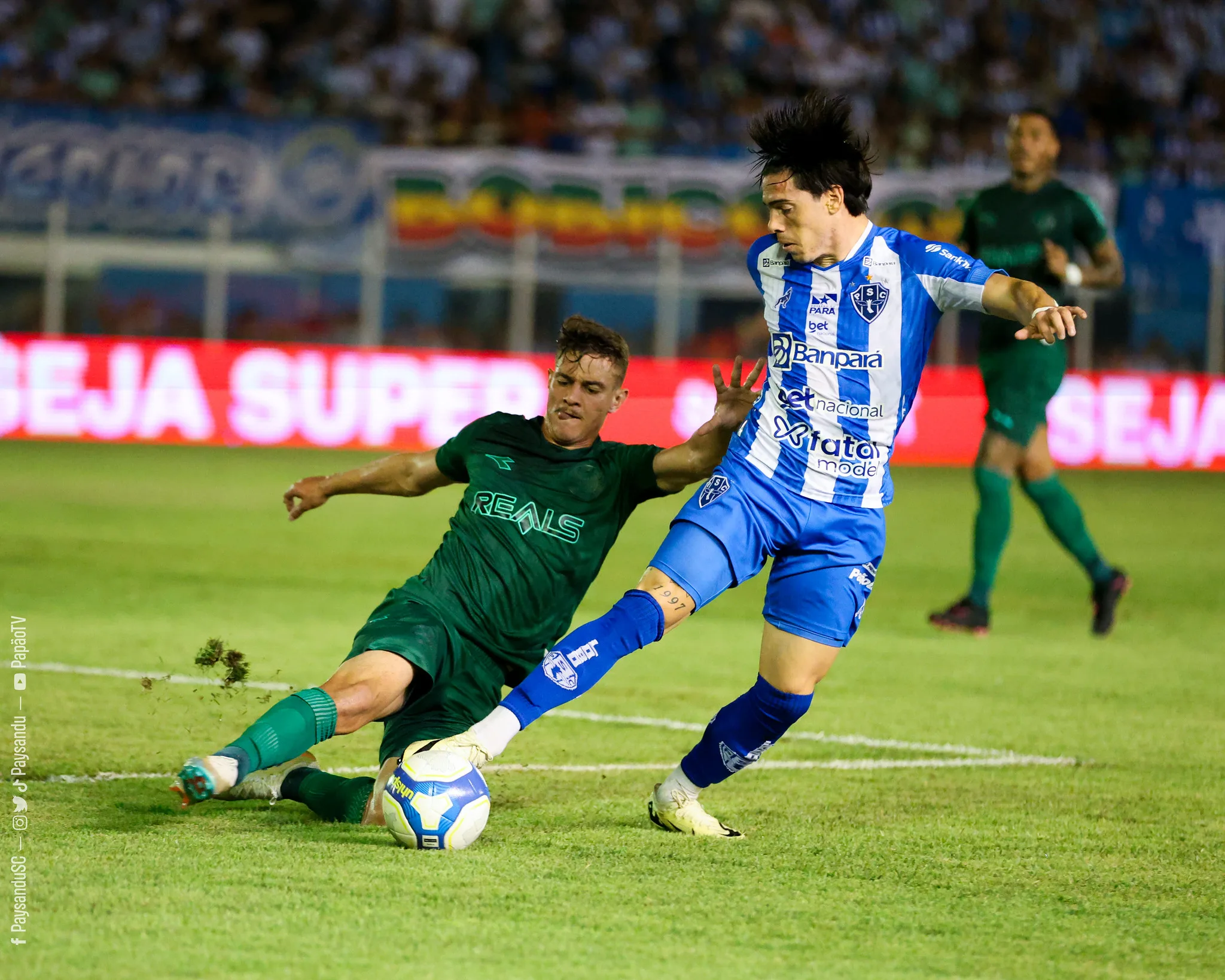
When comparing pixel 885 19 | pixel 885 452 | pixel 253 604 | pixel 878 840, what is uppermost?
pixel 885 19

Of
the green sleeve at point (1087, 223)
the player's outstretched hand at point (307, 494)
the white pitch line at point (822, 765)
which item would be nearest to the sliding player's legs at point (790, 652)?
the white pitch line at point (822, 765)

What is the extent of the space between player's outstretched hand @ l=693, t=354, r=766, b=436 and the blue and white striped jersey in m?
0.18

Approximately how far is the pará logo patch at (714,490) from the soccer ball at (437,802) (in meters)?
0.98

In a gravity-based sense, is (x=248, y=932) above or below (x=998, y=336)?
below

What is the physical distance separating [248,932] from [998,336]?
20.6 feet

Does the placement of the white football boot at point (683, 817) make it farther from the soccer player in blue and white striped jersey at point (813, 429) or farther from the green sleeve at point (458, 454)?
the green sleeve at point (458, 454)

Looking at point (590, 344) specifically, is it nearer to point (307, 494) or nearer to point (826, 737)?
point (307, 494)

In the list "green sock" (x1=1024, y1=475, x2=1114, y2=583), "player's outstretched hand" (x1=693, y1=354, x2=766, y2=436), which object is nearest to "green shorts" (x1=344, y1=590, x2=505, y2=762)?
"player's outstretched hand" (x1=693, y1=354, x2=766, y2=436)

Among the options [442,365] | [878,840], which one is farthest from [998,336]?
[442,365]

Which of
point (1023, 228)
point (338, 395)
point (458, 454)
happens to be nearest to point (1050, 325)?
point (458, 454)

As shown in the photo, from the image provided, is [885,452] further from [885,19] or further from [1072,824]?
[885,19]

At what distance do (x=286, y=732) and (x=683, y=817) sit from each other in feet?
3.59

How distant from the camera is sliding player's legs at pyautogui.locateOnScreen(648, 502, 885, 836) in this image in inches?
183

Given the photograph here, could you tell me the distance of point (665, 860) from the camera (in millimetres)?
4301
